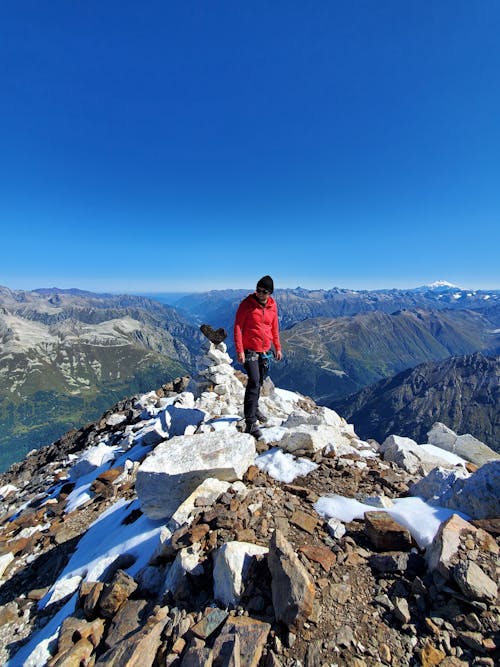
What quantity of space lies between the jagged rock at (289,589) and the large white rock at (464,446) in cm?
1174

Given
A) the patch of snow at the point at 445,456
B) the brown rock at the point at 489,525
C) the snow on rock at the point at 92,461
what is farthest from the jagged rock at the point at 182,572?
the snow on rock at the point at 92,461

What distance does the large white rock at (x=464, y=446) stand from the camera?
42.4ft

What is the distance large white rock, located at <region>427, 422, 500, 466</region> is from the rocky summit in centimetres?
343

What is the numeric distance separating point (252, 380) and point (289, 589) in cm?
657

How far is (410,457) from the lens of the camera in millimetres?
10094

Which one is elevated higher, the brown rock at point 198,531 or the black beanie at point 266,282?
the black beanie at point 266,282

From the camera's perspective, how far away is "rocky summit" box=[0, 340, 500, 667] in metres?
3.75

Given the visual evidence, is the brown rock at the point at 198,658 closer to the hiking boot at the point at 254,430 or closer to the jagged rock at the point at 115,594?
the jagged rock at the point at 115,594

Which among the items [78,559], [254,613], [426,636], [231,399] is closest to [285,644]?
[254,613]

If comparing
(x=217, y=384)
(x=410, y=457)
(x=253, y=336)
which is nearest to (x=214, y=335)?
(x=217, y=384)

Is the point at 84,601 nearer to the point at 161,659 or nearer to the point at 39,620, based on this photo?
the point at 39,620

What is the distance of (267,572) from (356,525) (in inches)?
83.6

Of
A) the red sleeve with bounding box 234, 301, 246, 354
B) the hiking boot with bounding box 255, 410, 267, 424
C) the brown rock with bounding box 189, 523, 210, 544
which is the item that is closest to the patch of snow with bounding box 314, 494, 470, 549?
the brown rock with bounding box 189, 523, 210, 544

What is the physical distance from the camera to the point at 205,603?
4.46m
